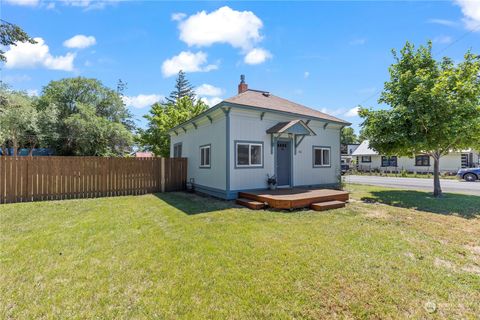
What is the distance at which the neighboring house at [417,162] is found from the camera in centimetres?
2535

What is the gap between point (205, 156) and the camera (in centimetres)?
1048

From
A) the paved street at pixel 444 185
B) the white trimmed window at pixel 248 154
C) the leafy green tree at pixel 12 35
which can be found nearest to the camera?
the leafy green tree at pixel 12 35

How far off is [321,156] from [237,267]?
919 cm

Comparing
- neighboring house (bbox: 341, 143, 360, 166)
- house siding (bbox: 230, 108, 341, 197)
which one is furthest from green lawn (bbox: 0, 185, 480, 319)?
neighboring house (bbox: 341, 143, 360, 166)

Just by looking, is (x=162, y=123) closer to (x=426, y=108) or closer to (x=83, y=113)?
(x=83, y=113)

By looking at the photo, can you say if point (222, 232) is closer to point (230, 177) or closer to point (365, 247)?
point (365, 247)

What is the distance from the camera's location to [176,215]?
20.7ft

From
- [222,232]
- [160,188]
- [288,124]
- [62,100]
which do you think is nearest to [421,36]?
[288,124]

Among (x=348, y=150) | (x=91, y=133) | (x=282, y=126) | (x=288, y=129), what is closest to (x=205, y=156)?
(x=282, y=126)

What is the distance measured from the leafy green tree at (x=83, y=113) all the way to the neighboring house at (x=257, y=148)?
12449 mm

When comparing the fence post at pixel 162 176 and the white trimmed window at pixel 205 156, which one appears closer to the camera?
the white trimmed window at pixel 205 156

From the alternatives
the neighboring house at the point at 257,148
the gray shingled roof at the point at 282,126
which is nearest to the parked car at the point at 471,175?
the neighboring house at the point at 257,148

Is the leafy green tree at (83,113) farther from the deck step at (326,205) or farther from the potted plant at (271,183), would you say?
the deck step at (326,205)

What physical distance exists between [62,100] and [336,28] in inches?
899
